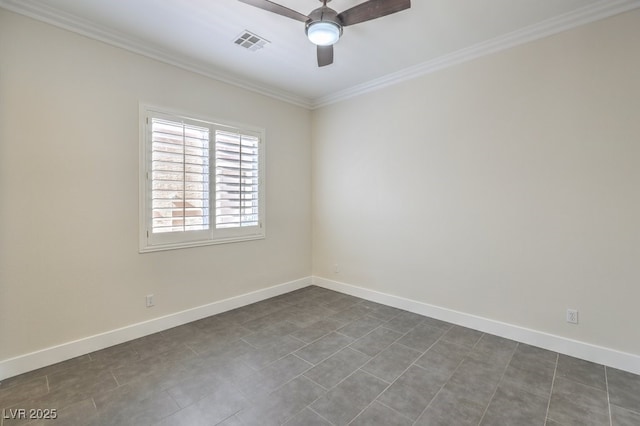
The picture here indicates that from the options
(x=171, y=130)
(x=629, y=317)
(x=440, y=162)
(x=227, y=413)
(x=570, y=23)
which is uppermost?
(x=570, y=23)

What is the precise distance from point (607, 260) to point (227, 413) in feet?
10.6

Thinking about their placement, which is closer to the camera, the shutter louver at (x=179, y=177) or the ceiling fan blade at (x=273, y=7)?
the ceiling fan blade at (x=273, y=7)

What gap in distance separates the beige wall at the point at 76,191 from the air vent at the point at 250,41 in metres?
0.80

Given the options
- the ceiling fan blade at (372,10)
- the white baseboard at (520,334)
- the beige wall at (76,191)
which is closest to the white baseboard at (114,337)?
the beige wall at (76,191)

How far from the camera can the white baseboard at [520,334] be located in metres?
2.36

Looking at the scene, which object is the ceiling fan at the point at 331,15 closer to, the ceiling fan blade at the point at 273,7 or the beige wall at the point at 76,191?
the ceiling fan blade at the point at 273,7

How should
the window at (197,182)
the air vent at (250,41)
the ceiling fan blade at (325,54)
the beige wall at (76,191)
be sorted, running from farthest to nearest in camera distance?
the window at (197,182)
the air vent at (250,41)
the ceiling fan blade at (325,54)
the beige wall at (76,191)

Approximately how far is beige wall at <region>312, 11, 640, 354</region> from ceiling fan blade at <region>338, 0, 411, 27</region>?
5.18 ft

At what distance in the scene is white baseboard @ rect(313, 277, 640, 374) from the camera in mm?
2359

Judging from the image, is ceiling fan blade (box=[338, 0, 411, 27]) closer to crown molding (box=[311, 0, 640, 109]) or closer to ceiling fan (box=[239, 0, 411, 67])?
ceiling fan (box=[239, 0, 411, 67])

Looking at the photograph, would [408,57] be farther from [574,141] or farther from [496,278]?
[496,278]

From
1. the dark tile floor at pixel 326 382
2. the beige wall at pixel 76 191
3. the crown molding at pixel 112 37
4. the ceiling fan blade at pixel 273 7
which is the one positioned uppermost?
the crown molding at pixel 112 37

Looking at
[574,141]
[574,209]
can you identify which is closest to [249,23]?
[574,141]

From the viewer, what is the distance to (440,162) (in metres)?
3.33
